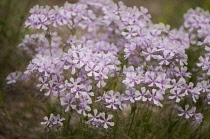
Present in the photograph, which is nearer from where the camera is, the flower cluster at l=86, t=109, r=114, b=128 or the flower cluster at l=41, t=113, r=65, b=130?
the flower cluster at l=86, t=109, r=114, b=128

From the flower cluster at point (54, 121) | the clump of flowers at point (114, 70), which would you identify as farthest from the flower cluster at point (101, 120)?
the flower cluster at point (54, 121)

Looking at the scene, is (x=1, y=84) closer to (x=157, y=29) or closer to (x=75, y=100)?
(x=75, y=100)

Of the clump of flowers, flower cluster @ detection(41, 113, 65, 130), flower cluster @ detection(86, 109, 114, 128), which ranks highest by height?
the clump of flowers

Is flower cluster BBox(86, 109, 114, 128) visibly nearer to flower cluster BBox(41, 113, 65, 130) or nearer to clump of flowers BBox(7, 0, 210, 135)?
clump of flowers BBox(7, 0, 210, 135)

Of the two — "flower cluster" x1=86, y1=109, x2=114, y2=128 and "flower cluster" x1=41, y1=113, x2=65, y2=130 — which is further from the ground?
"flower cluster" x1=86, y1=109, x2=114, y2=128

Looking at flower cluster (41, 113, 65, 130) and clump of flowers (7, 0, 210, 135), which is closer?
clump of flowers (7, 0, 210, 135)

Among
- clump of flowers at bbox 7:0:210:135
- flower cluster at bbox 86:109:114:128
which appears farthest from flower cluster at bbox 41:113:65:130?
flower cluster at bbox 86:109:114:128

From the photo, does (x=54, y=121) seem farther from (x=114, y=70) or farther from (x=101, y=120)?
(x=114, y=70)

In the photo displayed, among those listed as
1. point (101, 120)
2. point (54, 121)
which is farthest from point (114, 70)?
point (54, 121)

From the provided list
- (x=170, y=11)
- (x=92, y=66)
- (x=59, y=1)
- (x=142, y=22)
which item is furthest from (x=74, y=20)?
(x=170, y=11)

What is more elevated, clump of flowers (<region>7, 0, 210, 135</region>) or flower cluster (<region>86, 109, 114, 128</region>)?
clump of flowers (<region>7, 0, 210, 135</region>)

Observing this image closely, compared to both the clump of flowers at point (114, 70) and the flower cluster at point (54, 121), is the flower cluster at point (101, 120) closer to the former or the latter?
the clump of flowers at point (114, 70)
